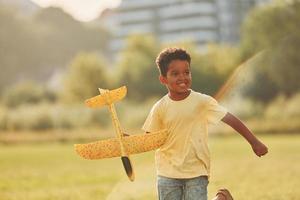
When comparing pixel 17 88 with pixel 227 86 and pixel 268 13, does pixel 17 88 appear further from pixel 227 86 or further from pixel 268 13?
pixel 227 86

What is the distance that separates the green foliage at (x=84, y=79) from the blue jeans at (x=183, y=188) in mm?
26173

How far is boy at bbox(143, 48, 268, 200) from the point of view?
355 centimetres

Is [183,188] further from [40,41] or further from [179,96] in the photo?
[40,41]

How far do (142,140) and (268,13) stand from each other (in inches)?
691

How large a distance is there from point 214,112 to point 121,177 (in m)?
6.57

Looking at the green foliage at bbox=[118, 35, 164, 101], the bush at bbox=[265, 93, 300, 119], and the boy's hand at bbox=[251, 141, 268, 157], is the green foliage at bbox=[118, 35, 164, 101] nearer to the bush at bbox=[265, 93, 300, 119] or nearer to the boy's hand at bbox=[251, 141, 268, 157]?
the bush at bbox=[265, 93, 300, 119]

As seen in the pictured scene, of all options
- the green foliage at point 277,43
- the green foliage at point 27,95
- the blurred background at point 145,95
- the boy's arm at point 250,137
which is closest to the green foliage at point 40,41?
the blurred background at point 145,95

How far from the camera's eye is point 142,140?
11.9 feet

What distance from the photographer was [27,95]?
105 ft

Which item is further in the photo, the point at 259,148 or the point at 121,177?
the point at 121,177

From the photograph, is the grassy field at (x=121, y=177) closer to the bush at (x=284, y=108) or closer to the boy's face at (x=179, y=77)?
the boy's face at (x=179, y=77)

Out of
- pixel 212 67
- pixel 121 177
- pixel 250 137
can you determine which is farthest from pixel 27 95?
pixel 250 137

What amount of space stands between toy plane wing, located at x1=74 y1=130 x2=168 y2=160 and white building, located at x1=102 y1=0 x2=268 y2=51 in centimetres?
4092

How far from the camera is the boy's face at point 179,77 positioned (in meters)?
3.58
